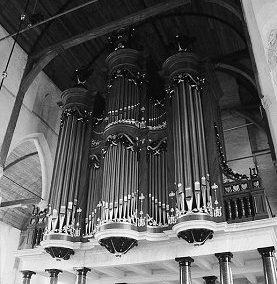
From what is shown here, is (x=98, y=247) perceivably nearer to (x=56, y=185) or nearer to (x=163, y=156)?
(x=56, y=185)

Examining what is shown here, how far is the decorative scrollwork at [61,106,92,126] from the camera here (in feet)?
31.7

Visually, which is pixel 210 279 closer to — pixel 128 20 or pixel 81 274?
pixel 81 274

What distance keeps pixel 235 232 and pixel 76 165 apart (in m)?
3.78

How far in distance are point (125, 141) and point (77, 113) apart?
75.9 inches

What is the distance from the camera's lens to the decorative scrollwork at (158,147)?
8352mm

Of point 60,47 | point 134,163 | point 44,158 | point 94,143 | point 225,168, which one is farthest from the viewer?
point 44,158

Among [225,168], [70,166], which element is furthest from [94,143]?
[225,168]

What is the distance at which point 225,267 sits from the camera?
22.3 feet

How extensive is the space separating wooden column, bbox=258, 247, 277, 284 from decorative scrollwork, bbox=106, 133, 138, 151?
3201mm

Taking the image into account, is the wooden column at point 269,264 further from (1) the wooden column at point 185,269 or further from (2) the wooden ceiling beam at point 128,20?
(2) the wooden ceiling beam at point 128,20

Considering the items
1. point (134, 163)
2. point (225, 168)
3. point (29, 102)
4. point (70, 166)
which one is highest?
point (29, 102)

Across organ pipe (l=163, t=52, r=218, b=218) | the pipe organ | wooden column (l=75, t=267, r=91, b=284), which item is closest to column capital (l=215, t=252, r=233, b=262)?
the pipe organ

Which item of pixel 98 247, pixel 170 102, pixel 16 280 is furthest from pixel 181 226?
pixel 16 280

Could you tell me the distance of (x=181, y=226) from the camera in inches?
264
